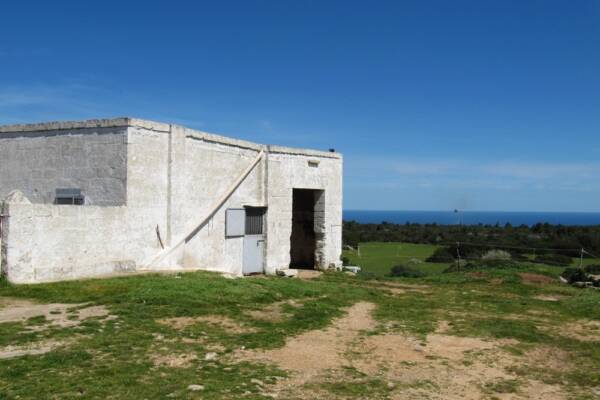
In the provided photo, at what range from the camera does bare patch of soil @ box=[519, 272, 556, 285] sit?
69.4ft

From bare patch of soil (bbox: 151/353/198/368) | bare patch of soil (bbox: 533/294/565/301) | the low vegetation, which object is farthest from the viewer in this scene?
bare patch of soil (bbox: 533/294/565/301)

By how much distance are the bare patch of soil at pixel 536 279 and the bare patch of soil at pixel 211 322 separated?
1428 cm

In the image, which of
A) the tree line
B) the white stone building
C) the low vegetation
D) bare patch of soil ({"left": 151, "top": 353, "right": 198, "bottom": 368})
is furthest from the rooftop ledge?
the tree line

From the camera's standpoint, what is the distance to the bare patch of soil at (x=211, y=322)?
10094mm

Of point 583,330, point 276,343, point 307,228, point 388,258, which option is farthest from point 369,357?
point 388,258

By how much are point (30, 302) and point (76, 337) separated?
3.26 m

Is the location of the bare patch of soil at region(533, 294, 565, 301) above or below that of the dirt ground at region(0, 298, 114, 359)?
below

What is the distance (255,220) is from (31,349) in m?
12.8

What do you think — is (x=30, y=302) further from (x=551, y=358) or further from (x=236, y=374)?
(x=551, y=358)

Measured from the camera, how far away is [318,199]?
23297 millimetres

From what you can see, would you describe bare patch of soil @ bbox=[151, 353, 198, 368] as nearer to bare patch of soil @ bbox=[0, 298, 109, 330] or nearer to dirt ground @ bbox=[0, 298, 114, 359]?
dirt ground @ bbox=[0, 298, 114, 359]

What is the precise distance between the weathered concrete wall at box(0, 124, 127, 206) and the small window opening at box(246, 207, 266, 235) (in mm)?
5724

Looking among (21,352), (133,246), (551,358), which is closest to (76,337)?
(21,352)

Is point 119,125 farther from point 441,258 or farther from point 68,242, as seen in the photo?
point 441,258
